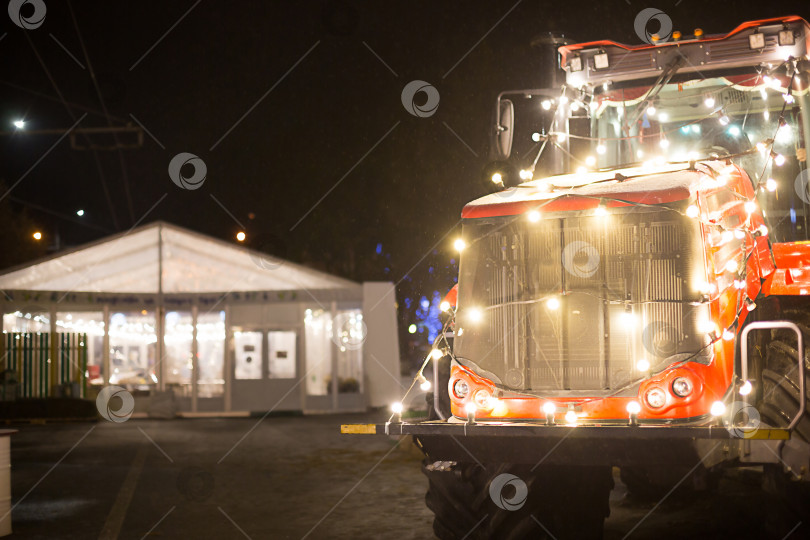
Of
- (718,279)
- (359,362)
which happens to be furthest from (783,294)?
(359,362)

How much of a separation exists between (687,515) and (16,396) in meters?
18.9

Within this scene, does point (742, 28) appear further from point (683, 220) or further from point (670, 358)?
point (670, 358)

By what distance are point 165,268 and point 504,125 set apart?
672 inches

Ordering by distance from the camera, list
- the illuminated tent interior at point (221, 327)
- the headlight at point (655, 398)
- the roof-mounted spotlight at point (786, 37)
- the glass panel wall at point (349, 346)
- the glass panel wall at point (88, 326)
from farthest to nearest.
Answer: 1. the glass panel wall at point (88, 326)
2. the glass panel wall at point (349, 346)
3. the illuminated tent interior at point (221, 327)
4. the roof-mounted spotlight at point (786, 37)
5. the headlight at point (655, 398)

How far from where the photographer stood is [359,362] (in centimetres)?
2353

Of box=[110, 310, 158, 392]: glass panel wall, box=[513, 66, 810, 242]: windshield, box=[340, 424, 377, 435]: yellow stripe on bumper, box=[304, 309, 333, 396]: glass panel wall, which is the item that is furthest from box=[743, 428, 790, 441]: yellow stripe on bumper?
box=[110, 310, 158, 392]: glass panel wall

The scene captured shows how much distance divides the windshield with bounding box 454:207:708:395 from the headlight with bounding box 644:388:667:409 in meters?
0.13

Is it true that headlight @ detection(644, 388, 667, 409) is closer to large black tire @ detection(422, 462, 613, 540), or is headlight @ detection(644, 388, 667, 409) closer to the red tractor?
the red tractor

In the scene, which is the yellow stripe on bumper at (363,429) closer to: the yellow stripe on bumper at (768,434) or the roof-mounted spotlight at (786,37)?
the yellow stripe on bumper at (768,434)

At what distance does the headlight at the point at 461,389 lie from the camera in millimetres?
6332

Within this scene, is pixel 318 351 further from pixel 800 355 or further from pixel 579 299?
pixel 800 355

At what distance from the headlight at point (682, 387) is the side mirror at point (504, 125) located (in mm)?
2880

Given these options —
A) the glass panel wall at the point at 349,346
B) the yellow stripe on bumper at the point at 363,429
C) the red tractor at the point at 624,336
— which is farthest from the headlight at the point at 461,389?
the glass panel wall at the point at 349,346

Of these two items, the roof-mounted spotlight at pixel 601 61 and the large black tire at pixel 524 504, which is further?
the roof-mounted spotlight at pixel 601 61
